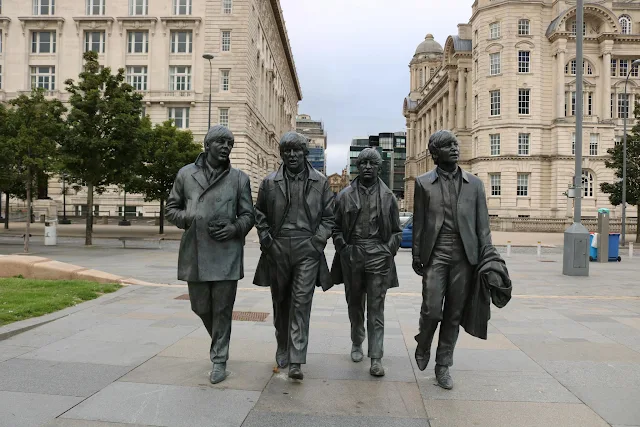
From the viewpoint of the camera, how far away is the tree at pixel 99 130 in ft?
68.2

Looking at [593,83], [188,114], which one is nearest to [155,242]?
[188,114]

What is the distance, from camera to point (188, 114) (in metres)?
49.1

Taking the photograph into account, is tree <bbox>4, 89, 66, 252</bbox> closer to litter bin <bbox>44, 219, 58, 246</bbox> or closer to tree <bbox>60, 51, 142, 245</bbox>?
tree <bbox>60, 51, 142, 245</bbox>

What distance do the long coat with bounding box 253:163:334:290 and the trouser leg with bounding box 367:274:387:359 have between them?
1.42ft

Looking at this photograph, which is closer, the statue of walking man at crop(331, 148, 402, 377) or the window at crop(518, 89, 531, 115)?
the statue of walking man at crop(331, 148, 402, 377)

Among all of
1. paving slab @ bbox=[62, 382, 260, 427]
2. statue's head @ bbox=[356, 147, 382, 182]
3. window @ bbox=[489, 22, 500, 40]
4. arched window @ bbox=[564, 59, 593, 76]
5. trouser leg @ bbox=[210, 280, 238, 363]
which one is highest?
window @ bbox=[489, 22, 500, 40]

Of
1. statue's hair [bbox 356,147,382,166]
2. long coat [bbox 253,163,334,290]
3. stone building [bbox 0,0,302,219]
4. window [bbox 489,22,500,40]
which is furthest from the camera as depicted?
window [bbox 489,22,500,40]

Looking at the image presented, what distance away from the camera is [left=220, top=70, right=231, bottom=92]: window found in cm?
4766

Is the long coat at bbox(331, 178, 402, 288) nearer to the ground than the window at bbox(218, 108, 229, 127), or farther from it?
nearer to the ground

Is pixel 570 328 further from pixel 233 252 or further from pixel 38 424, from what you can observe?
pixel 38 424

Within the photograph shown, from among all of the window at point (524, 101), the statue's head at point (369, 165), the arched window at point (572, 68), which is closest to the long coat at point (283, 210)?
the statue's head at point (369, 165)

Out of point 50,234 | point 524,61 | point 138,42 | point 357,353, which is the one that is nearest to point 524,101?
point 524,61

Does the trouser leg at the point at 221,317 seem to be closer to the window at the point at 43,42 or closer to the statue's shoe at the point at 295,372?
→ the statue's shoe at the point at 295,372

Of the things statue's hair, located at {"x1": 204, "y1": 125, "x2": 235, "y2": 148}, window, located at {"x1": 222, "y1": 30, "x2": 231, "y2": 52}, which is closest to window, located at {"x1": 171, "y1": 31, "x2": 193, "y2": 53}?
window, located at {"x1": 222, "y1": 30, "x2": 231, "y2": 52}
